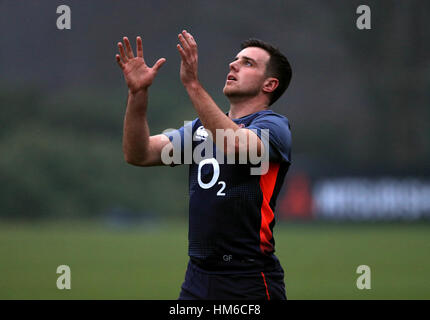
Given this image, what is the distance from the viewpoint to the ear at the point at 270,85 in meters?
4.70

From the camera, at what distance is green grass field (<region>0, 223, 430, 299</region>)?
984 cm

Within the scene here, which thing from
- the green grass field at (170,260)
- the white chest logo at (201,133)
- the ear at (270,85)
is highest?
the ear at (270,85)

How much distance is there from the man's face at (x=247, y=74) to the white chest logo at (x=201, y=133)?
29 centimetres

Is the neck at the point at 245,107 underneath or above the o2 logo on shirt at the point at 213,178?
above

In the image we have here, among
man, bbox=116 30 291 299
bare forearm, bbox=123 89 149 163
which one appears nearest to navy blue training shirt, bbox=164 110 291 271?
man, bbox=116 30 291 299

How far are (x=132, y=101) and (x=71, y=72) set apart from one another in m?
28.8

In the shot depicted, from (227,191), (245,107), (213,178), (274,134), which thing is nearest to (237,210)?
(227,191)

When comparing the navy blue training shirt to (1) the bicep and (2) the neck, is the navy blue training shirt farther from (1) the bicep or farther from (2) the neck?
(1) the bicep

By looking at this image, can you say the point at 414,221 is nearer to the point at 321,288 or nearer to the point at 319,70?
the point at 321,288

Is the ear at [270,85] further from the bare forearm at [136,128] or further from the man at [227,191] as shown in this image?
the bare forearm at [136,128]

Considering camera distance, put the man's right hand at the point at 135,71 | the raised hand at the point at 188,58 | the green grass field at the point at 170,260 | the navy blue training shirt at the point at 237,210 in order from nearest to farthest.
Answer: the raised hand at the point at 188,58 < the navy blue training shirt at the point at 237,210 < the man's right hand at the point at 135,71 < the green grass field at the point at 170,260

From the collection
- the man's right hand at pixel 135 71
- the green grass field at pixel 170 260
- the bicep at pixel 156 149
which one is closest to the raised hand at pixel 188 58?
the man's right hand at pixel 135 71
